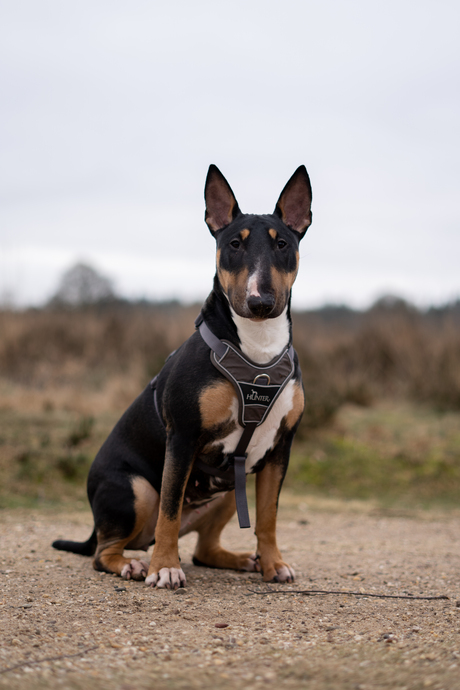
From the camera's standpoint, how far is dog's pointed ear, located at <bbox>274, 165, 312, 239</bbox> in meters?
4.39

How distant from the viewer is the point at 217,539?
4902 millimetres

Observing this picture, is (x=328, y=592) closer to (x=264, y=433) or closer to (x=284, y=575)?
(x=284, y=575)

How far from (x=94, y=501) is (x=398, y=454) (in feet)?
22.9

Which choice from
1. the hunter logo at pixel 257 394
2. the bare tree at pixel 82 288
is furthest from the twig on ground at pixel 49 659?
the bare tree at pixel 82 288

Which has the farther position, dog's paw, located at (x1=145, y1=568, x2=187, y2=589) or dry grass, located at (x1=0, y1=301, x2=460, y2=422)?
dry grass, located at (x1=0, y1=301, x2=460, y2=422)

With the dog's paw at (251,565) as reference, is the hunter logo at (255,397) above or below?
above

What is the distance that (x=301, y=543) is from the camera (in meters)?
6.32

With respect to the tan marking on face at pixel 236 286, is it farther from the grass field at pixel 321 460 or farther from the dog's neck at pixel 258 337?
the grass field at pixel 321 460

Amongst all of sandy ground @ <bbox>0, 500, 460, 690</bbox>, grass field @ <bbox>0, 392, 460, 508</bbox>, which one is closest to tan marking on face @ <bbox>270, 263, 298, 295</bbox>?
sandy ground @ <bbox>0, 500, 460, 690</bbox>

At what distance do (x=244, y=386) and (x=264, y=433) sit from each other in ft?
1.33

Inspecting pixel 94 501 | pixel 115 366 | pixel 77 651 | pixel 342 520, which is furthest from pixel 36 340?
pixel 77 651

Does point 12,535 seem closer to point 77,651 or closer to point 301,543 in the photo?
point 301,543

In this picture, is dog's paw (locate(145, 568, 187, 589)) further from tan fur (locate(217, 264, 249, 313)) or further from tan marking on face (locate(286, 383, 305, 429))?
tan fur (locate(217, 264, 249, 313))

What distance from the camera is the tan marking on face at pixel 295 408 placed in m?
4.20
